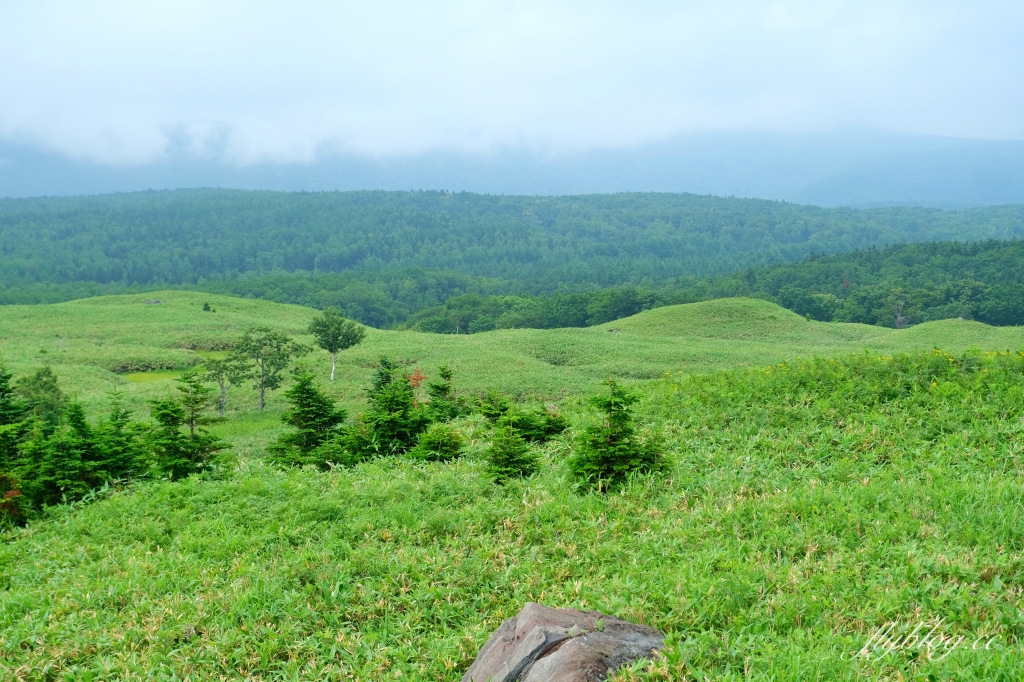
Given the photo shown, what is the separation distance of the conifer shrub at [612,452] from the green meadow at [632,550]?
0.33 metres

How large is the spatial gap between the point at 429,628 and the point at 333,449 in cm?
715

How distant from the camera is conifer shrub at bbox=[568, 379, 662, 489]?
1091 centimetres

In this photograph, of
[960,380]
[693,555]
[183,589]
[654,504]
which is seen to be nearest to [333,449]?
[183,589]

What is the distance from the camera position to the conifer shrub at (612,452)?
35.8 feet

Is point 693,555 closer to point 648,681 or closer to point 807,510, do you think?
point 807,510

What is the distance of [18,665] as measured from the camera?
6809 millimetres

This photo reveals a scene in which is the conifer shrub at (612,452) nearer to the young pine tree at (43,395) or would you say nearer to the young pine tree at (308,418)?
the young pine tree at (308,418)

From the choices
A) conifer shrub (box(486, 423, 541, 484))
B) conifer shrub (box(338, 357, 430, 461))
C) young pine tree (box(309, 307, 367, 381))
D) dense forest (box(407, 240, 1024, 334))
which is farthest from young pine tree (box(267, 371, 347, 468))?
dense forest (box(407, 240, 1024, 334))

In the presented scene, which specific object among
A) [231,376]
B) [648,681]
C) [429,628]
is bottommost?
[231,376]

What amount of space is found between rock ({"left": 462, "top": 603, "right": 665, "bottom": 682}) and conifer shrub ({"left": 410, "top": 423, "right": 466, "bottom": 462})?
6.95m

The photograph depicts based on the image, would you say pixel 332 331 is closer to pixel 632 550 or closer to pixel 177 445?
pixel 177 445

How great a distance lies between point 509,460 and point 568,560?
336cm

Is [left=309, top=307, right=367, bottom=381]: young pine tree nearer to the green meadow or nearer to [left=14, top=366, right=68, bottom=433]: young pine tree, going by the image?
[left=14, top=366, right=68, bottom=433]: young pine tree

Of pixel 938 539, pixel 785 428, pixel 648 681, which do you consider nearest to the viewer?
pixel 648 681
